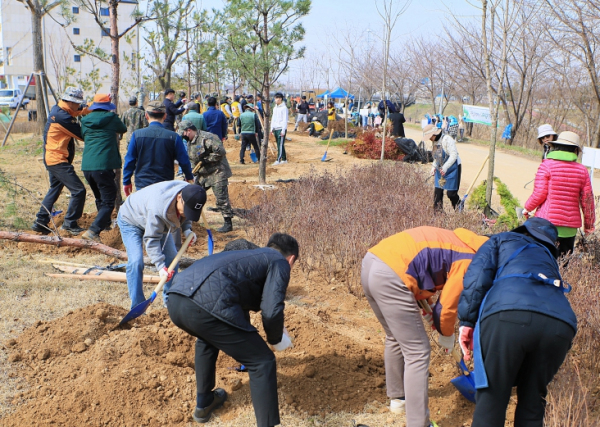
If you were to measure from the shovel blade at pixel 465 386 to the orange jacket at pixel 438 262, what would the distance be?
66 cm

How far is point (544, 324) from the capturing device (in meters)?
2.33

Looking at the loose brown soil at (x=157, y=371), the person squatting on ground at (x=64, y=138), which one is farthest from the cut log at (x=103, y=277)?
the person squatting on ground at (x=64, y=138)

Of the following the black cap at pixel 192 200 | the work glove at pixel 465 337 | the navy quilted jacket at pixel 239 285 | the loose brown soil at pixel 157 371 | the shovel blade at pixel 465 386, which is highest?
the black cap at pixel 192 200

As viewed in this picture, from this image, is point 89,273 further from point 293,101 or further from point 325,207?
point 293,101

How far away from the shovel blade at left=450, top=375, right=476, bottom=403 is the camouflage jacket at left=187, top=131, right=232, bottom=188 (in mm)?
4594

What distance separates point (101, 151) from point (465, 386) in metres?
4.72

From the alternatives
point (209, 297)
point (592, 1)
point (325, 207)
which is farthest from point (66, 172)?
point (592, 1)

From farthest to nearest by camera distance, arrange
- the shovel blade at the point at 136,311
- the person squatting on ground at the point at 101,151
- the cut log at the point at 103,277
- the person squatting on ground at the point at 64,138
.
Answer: the person squatting on ground at the point at 64,138, the person squatting on ground at the point at 101,151, the cut log at the point at 103,277, the shovel blade at the point at 136,311

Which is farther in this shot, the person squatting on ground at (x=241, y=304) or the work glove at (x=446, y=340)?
the work glove at (x=446, y=340)

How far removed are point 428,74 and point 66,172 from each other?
85.0ft

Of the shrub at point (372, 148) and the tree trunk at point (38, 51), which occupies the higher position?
the tree trunk at point (38, 51)

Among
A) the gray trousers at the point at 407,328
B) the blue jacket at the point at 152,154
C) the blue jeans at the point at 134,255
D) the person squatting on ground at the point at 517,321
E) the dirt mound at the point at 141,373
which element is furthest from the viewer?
the blue jacket at the point at 152,154

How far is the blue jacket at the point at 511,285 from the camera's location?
7.73 feet

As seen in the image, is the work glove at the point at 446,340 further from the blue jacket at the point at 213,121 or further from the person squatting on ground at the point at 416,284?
the blue jacket at the point at 213,121
